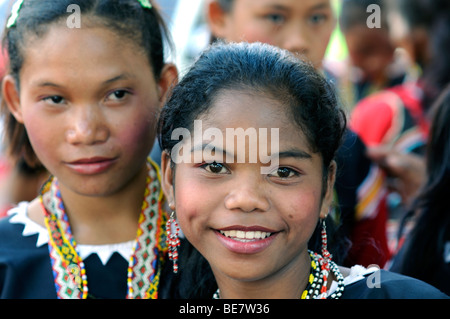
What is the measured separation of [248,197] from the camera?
155 cm

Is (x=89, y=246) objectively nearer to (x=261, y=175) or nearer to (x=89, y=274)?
(x=89, y=274)

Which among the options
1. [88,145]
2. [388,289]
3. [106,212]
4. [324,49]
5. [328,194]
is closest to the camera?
Answer: [388,289]

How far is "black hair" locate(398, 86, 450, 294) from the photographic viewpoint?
2.26m

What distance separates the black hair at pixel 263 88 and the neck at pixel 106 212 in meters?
0.37

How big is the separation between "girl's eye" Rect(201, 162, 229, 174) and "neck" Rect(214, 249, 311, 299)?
318 mm

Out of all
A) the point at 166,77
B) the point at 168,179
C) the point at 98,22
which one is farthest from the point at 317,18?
the point at 168,179

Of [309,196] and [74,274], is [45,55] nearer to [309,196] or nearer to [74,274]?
[74,274]

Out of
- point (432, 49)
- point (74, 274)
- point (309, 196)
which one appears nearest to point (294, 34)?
point (309, 196)

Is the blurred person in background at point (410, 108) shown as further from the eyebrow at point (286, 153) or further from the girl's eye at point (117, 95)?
the girl's eye at point (117, 95)

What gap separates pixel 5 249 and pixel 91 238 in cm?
27

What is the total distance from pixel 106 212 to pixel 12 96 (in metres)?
0.49

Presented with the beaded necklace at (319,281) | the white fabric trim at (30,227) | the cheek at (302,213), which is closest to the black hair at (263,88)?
the cheek at (302,213)

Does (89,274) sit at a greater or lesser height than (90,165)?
lesser

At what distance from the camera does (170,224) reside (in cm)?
186
